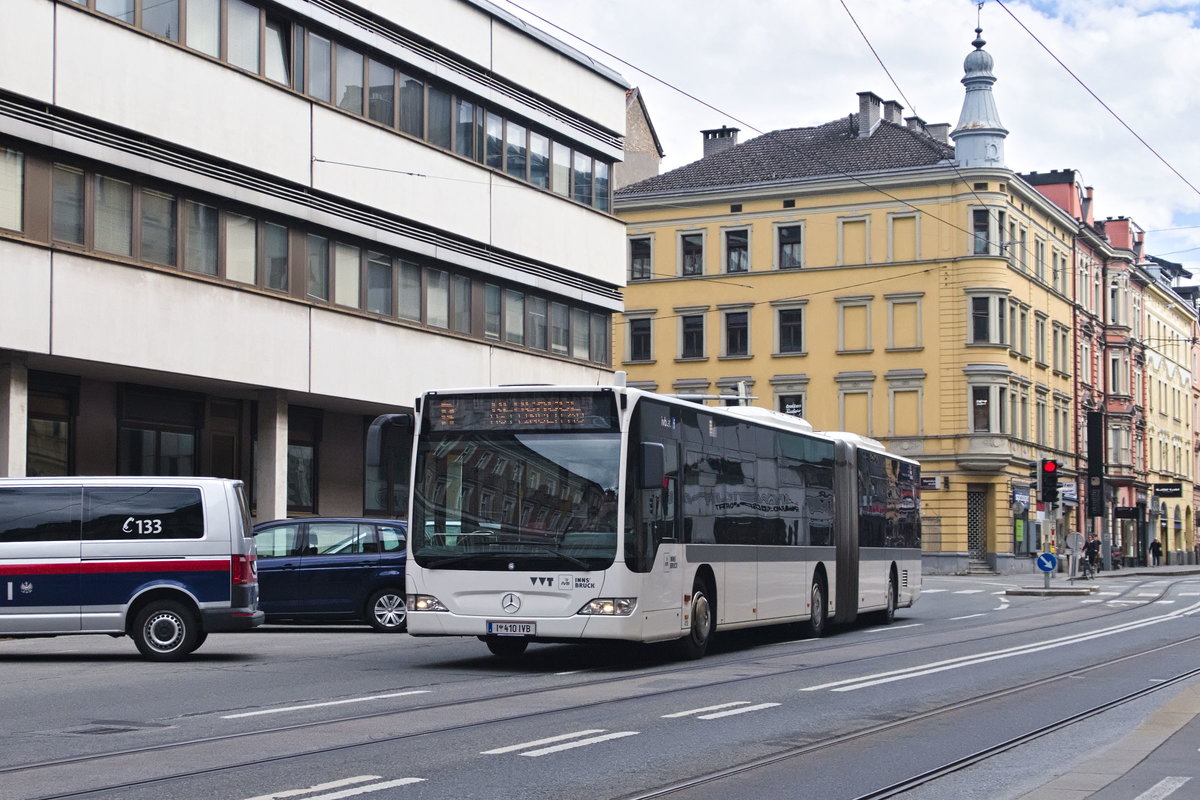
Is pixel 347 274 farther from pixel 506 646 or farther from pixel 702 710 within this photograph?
pixel 702 710

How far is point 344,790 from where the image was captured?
888cm

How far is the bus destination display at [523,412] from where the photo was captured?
17.0 m

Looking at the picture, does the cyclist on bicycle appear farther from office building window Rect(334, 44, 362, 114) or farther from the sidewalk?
the sidewalk

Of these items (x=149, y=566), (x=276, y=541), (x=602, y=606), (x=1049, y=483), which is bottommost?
(x=602, y=606)

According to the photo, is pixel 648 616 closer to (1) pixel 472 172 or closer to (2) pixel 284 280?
(2) pixel 284 280

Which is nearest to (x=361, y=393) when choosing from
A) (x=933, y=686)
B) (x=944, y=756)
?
(x=933, y=686)

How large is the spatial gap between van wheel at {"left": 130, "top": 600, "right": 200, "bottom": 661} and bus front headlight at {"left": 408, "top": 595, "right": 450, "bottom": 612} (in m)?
2.74

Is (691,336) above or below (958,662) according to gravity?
above

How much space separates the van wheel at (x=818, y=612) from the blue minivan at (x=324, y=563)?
5726 millimetres

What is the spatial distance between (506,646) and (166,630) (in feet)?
12.3

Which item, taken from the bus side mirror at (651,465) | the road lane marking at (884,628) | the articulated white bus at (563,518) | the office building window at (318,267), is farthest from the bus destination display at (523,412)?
the office building window at (318,267)

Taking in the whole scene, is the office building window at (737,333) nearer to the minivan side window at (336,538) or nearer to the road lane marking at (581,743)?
the minivan side window at (336,538)

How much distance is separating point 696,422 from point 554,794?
33.3ft

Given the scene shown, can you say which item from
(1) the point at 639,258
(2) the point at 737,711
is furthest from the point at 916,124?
(2) the point at 737,711
